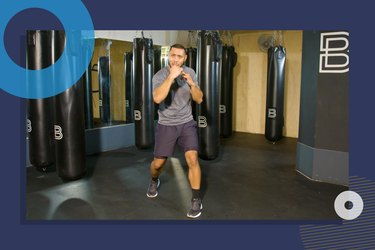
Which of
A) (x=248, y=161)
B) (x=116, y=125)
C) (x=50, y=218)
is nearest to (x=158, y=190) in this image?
(x=50, y=218)

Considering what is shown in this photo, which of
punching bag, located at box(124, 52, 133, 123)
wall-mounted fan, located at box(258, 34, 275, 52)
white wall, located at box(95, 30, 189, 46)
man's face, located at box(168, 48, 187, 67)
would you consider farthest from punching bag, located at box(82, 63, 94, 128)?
wall-mounted fan, located at box(258, 34, 275, 52)

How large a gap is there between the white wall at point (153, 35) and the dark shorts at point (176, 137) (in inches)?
78.8

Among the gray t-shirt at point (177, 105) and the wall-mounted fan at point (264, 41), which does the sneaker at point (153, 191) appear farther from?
the wall-mounted fan at point (264, 41)

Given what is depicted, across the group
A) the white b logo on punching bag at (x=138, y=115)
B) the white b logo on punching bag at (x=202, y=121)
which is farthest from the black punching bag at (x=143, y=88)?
the white b logo on punching bag at (x=202, y=121)

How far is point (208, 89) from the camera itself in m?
2.82

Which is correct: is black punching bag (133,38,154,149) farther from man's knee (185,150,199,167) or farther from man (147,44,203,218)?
man's knee (185,150,199,167)

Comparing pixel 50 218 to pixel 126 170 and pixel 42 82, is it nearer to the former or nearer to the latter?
pixel 42 82

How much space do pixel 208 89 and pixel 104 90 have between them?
8.14ft

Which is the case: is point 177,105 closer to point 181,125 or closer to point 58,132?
point 181,125

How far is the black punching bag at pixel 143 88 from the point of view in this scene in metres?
3.52

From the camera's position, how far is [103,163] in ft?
12.8

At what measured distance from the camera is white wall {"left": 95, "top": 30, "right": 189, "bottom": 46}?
4482 millimetres

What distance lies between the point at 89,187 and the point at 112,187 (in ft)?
0.70

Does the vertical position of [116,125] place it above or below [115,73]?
below
